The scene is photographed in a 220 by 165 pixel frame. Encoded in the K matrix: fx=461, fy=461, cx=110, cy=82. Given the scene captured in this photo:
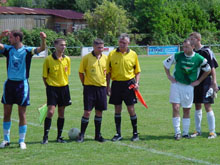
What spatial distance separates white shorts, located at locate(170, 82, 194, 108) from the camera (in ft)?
27.7

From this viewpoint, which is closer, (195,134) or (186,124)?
(186,124)

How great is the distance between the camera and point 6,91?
7.73 metres

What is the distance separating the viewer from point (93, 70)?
326 inches

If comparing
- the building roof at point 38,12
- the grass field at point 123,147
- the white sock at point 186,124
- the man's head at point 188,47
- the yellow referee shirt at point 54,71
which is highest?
the building roof at point 38,12

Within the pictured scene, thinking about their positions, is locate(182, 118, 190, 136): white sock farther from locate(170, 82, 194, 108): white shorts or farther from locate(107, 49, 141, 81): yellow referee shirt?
locate(107, 49, 141, 81): yellow referee shirt

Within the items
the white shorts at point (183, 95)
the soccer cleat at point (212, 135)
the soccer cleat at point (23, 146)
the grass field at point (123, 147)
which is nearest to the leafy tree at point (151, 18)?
the grass field at point (123, 147)

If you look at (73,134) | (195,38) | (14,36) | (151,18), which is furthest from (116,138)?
(151,18)

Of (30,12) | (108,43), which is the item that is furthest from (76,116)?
(30,12)

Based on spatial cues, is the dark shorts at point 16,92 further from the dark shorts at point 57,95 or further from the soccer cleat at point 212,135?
the soccer cleat at point 212,135

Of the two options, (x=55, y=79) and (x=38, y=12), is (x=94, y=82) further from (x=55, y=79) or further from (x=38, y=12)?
→ (x=38, y=12)

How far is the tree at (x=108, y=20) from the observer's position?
52406 millimetres

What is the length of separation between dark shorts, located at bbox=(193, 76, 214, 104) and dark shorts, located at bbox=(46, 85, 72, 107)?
2.43 metres

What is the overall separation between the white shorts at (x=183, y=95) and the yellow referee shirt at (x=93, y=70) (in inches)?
52.4

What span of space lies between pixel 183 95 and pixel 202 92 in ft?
1.51
